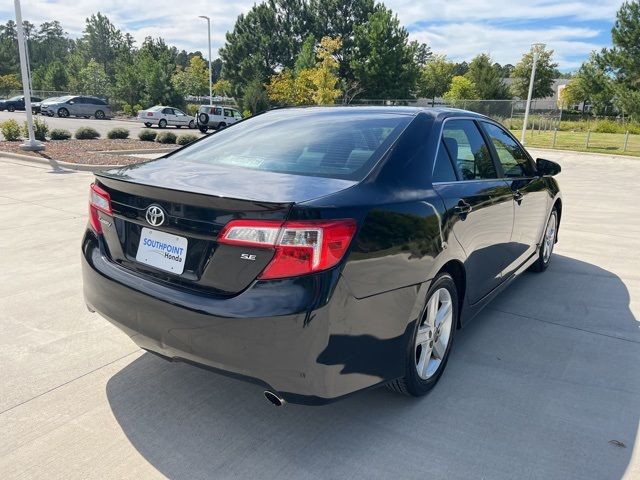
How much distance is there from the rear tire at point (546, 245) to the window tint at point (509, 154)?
2.98ft

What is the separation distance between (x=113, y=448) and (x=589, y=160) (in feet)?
73.6

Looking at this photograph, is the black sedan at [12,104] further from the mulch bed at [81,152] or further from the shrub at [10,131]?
the shrub at [10,131]

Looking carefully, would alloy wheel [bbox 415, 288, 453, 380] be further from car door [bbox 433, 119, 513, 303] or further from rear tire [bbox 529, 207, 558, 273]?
rear tire [bbox 529, 207, 558, 273]

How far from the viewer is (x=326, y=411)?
278 cm

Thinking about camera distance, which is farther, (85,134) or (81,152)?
(85,134)

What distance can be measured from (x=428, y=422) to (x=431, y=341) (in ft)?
1.47

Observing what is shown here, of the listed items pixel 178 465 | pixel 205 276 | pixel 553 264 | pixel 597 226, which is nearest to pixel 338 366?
pixel 205 276

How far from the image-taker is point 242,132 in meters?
3.49

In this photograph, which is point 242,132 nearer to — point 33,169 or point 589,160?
point 33,169

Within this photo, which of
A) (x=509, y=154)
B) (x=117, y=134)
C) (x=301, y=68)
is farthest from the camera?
(x=301, y=68)

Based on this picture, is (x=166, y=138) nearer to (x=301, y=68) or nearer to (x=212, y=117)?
(x=212, y=117)

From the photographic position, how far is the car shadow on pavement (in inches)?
92.9

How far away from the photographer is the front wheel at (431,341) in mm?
2682

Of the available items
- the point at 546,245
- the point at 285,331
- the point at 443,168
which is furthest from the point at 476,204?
the point at 546,245
